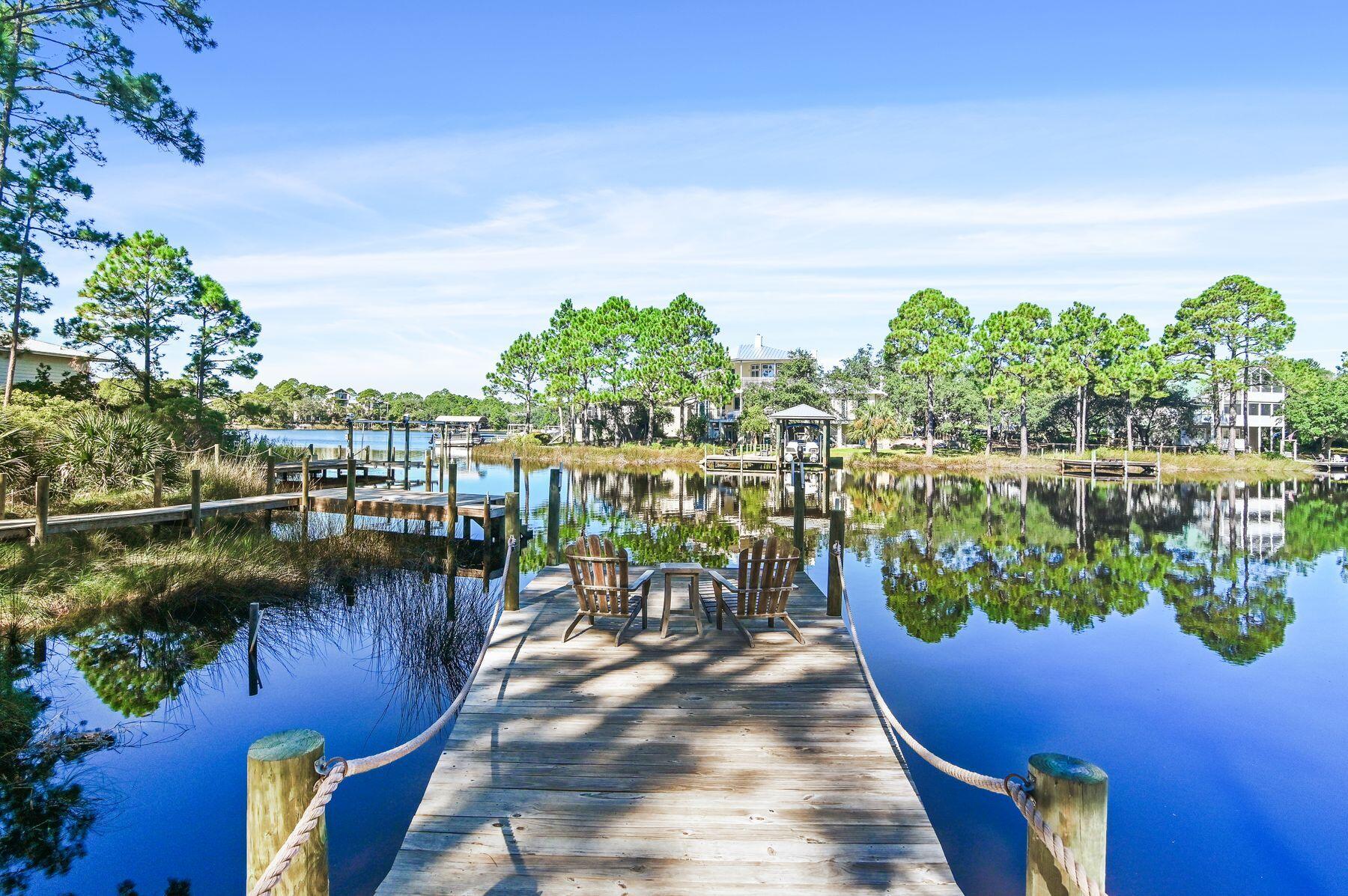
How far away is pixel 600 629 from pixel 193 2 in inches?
538

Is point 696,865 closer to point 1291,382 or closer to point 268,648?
point 268,648

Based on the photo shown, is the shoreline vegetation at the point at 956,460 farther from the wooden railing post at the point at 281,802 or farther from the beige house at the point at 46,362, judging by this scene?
the wooden railing post at the point at 281,802

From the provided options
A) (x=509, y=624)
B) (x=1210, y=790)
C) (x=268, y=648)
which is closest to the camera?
(x=1210, y=790)

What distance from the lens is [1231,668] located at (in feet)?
30.2

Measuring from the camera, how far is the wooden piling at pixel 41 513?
9965 millimetres

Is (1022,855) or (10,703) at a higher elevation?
(10,703)

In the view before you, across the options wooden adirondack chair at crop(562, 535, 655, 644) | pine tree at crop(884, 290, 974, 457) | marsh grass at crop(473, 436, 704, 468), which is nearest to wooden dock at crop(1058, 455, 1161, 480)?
pine tree at crop(884, 290, 974, 457)

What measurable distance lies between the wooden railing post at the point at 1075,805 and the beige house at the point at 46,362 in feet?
91.3

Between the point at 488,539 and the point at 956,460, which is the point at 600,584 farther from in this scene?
the point at 956,460

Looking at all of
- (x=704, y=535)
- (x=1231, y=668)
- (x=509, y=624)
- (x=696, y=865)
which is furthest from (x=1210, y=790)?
(x=704, y=535)

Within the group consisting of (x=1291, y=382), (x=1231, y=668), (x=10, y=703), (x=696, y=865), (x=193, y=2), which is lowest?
(x=1231, y=668)

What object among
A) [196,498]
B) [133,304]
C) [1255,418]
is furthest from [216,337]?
[1255,418]

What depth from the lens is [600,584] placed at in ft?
21.2

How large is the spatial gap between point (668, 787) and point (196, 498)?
11843 mm
